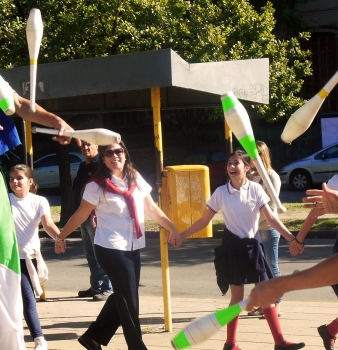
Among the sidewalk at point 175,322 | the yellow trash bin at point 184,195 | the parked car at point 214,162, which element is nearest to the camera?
the sidewalk at point 175,322

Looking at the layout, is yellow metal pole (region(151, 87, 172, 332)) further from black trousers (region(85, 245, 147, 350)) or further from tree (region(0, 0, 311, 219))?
tree (region(0, 0, 311, 219))

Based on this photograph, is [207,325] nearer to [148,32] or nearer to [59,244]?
[59,244]

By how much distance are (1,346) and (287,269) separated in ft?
24.3

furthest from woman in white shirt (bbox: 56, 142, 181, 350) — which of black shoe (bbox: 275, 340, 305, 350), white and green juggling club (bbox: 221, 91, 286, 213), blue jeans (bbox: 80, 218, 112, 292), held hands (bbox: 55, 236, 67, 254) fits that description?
blue jeans (bbox: 80, 218, 112, 292)

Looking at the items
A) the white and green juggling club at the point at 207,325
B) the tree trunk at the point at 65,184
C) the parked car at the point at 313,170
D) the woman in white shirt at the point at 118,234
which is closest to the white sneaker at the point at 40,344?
the woman in white shirt at the point at 118,234

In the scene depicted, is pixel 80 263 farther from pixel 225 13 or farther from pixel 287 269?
pixel 225 13

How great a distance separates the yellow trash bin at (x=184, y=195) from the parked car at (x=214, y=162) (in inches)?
745

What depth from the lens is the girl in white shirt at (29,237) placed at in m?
6.30

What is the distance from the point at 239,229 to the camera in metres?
6.66

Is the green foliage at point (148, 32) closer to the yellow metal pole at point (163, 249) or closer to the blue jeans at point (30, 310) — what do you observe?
the yellow metal pole at point (163, 249)

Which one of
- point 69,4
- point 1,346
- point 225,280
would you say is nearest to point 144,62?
point 225,280

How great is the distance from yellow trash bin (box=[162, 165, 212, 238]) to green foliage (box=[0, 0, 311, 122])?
9703mm

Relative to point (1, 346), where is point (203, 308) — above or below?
below

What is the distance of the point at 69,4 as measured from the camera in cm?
1734
